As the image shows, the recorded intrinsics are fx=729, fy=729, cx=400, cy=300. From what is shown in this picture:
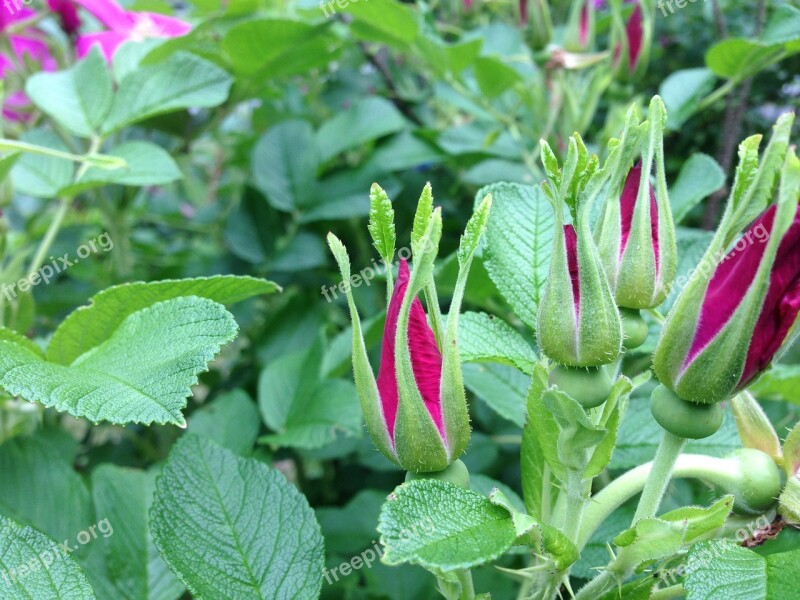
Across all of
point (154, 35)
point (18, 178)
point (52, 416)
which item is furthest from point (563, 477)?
point (154, 35)

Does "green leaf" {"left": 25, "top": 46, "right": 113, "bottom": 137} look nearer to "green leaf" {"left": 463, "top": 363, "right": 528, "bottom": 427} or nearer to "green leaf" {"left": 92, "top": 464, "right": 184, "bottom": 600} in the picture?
"green leaf" {"left": 92, "top": 464, "right": 184, "bottom": 600}

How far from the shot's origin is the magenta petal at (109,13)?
45.0 inches

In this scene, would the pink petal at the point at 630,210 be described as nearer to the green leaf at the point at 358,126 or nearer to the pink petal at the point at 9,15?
the green leaf at the point at 358,126

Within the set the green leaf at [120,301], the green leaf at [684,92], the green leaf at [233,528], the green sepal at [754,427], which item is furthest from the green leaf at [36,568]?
the green leaf at [684,92]

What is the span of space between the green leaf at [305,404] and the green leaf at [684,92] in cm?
76

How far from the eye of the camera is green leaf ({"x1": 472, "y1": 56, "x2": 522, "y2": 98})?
3.95 ft

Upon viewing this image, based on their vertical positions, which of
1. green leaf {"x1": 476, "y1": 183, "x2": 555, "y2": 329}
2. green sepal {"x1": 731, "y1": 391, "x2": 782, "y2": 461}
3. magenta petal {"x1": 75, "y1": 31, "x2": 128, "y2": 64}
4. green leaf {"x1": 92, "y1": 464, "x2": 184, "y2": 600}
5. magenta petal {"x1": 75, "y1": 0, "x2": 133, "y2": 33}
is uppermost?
magenta petal {"x1": 75, "y1": 0, "x2": 133, "y2": 33}

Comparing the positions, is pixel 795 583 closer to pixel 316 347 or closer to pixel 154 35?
pixel 316 347

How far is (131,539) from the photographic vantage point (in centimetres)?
75

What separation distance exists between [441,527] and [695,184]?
0.70 metres

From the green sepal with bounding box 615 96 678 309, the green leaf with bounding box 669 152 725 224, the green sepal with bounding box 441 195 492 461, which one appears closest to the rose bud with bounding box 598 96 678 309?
the green sepal with bounding box 615 96 678 309

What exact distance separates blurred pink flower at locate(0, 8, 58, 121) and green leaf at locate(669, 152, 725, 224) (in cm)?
109

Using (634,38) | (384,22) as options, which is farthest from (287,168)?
(634,38)

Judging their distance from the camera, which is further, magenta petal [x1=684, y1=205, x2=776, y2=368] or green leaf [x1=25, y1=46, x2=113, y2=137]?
green leaf [x1=25, y1=46, x2=113, y2=137]
